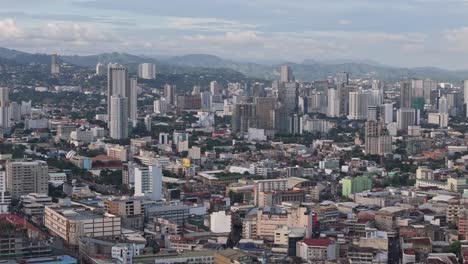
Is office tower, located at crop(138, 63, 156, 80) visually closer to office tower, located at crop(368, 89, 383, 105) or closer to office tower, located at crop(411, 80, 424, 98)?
office tower, located at crop(411, 80, 424, 98)

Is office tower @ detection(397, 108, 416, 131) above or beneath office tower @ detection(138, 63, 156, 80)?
beneath

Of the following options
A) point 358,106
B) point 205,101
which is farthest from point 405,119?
point 205,101

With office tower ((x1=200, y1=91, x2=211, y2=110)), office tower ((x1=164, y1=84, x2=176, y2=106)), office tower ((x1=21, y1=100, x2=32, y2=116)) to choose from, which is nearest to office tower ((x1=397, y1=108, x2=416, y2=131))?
office tower ((x1=200, y1=91, x2=211, y2=110))

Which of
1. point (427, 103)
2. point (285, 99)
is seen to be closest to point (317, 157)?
point (285, 99)

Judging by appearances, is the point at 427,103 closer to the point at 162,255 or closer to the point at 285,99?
the point at 285,99

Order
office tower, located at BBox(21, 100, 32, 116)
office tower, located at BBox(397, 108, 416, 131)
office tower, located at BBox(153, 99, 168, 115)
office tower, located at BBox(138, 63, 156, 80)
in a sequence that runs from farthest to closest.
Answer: office tower, located at BBox(138, 63, 156, 80) → office tower, located at BBox(153, 99, 168, 115) → office tower, located at BBox(397, 108, 416, 131) → office tower, located at BBox(21, 100, 32, 116)

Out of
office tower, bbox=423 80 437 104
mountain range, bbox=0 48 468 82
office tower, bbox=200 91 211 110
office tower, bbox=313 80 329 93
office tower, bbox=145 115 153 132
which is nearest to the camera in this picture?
office tower, bbox=145 115 153 132
